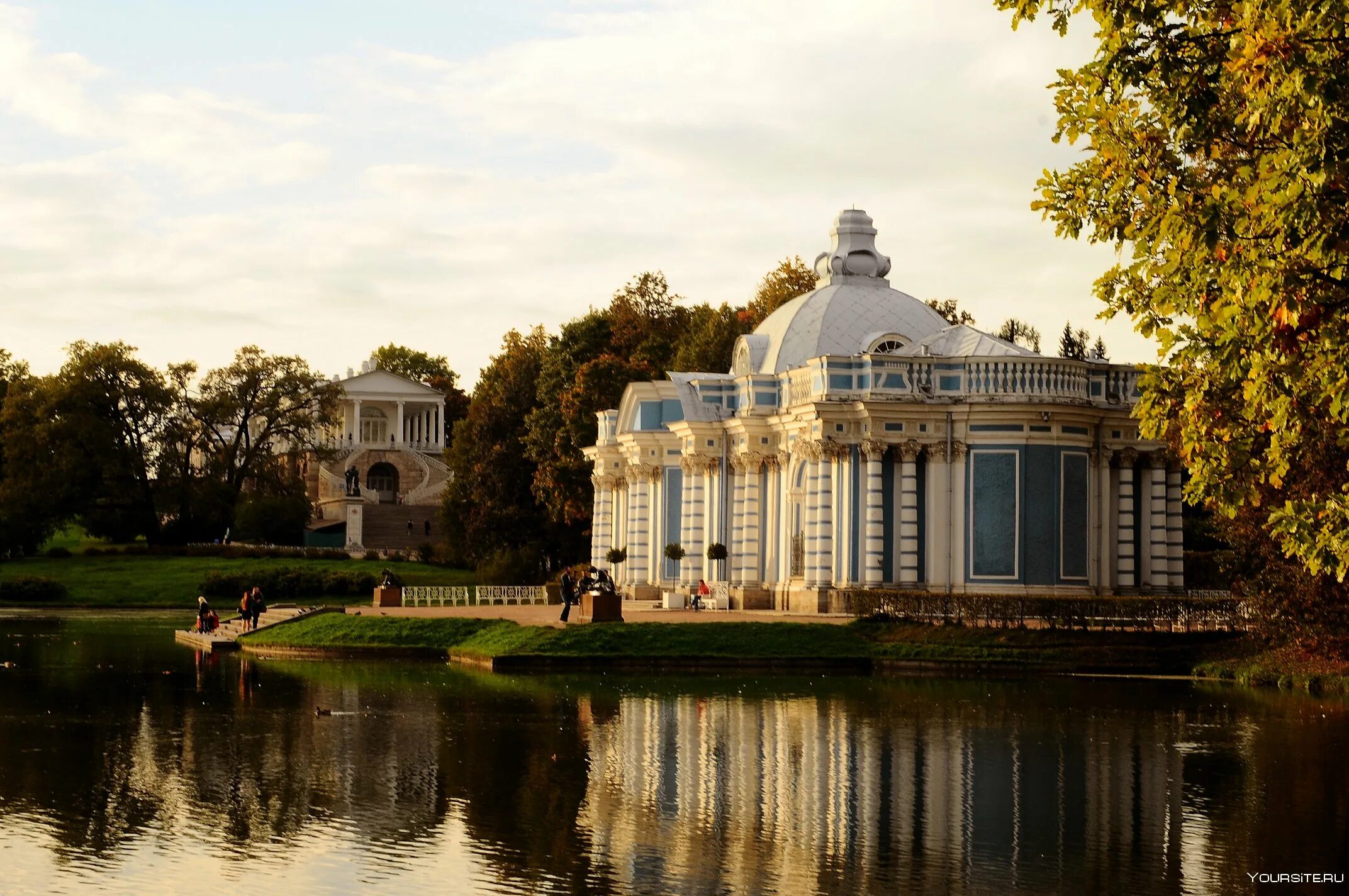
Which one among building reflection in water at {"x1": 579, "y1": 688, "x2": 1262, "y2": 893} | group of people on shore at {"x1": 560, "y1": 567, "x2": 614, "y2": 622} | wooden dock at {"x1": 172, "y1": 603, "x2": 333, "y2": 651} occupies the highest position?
group of people on shore at {"x1": 560, "y1": 567, "x2": 614, "y2": 622}

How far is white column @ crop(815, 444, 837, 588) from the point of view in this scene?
4775 centimetres

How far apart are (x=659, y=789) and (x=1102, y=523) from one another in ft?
94.6

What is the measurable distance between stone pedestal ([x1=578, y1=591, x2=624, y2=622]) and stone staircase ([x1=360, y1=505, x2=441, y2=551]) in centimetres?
5099

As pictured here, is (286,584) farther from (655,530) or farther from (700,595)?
(700,595)

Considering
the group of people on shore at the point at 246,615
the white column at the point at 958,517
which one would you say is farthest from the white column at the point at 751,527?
the group of people on shore at the point at 246,615

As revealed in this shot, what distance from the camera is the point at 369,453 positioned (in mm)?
115750

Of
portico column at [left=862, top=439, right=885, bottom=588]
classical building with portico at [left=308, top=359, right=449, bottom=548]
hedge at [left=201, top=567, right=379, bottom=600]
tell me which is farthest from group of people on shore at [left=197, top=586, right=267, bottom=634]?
classical building with portico at [left=308, top=359, right=449, bottom=548]

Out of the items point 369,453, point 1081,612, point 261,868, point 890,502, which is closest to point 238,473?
point 369,453

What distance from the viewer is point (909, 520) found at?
46906mm

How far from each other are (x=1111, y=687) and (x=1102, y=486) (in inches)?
540

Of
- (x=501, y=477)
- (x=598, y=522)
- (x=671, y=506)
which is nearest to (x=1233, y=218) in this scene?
(x=671, y=506)

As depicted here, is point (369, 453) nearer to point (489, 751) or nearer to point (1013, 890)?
point (489, 751)

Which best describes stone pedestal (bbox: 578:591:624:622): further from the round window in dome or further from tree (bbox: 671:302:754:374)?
tree (bbox: 671:302:754:374)

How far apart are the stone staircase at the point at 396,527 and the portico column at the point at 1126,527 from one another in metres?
50.4
